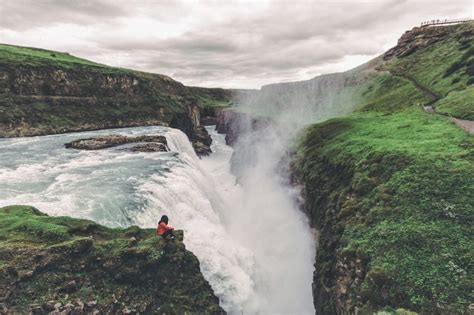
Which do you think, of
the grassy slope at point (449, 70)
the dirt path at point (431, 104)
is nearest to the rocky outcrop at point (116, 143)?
the dirt path at point (431, 104)

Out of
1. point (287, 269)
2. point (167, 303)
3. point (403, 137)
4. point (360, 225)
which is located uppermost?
point (403, 137)

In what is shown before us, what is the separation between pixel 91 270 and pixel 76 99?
71.9 m

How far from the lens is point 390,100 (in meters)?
49.3

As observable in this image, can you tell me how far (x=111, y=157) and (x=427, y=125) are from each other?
Answer: 35199 millimetres

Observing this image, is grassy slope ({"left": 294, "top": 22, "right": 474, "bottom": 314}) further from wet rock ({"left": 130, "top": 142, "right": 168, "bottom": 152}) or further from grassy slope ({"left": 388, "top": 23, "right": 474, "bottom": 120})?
wet rock ({"left": 130, "top": 142, "right": 168, "bottom": 152})

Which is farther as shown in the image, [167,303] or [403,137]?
[403,137]

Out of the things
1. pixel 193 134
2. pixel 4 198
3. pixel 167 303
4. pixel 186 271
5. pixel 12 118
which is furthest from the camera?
pixel 193 134

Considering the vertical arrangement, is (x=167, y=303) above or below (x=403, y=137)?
below

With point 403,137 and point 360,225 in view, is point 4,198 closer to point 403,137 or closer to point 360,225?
point 360,225

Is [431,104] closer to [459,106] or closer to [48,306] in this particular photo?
[459,106]

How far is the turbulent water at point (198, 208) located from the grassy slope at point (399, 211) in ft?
16.5

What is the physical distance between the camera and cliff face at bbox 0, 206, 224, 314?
1239cm

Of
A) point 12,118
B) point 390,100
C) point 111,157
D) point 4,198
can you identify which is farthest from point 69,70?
point 390,100

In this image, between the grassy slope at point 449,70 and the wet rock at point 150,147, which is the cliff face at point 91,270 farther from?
the wet rock at point 150,147
